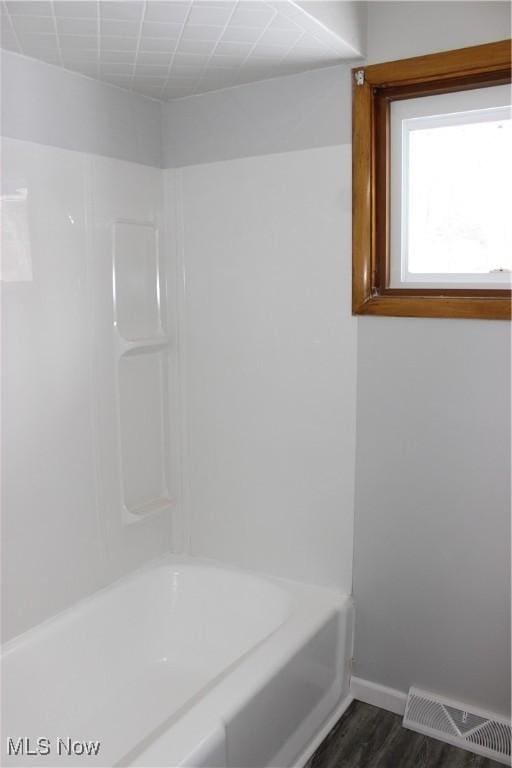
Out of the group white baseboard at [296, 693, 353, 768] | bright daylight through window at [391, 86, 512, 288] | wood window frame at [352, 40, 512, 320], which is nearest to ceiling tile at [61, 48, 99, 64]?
wood window frame at [352, 40, 512, 320]

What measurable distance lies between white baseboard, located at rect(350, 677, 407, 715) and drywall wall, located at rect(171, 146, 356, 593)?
32 cm

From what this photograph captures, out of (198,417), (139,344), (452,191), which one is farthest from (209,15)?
(198,417)

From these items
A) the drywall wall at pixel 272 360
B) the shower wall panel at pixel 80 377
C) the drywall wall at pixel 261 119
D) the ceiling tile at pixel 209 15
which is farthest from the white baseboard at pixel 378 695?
the ceiling tile at pixel 209 15

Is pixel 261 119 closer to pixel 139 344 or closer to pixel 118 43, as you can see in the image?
pixel 118 43

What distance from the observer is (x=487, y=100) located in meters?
1.97

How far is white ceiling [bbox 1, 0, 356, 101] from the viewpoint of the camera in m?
1.65

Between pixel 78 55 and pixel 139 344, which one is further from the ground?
pixel 78 55

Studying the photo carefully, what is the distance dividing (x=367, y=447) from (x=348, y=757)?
916 mm

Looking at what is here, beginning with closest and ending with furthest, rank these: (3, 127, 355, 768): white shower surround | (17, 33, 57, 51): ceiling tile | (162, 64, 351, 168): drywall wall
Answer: (17, 33, 57, 51): ceiling tile < (3, 127, 355, 768): white shower surround < (162, 64, 351, 168): drywall wall

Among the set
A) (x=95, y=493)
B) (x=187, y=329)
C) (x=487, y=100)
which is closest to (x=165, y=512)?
(x=95, y=493)

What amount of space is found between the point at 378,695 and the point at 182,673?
0.65 m

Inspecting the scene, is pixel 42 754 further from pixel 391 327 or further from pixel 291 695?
pixel 391 327

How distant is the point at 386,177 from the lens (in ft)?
7.03

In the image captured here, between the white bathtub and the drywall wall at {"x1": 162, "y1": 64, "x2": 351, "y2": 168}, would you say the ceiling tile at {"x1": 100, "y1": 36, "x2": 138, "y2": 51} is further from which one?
the white bathtub
